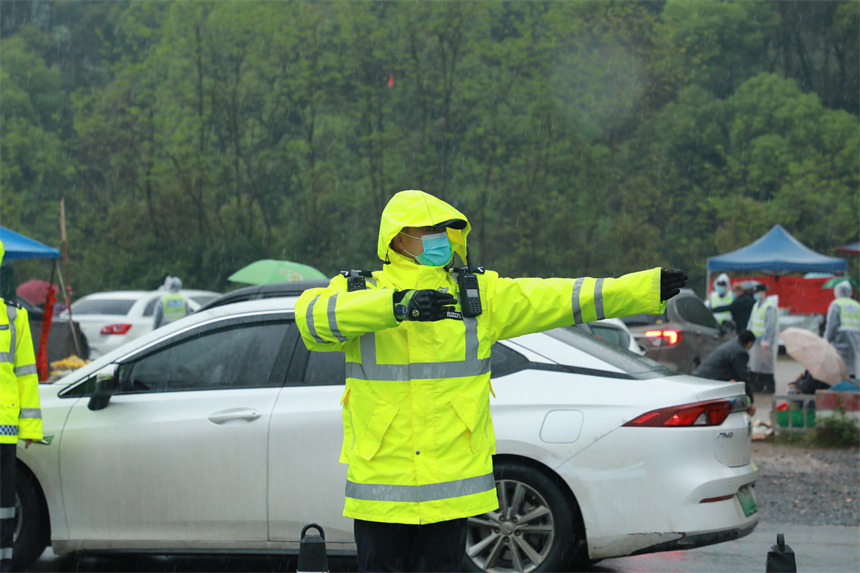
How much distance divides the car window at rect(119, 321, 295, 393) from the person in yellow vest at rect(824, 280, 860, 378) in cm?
978

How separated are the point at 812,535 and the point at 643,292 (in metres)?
4.16

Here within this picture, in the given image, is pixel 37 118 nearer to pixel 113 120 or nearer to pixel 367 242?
pixel 113 120

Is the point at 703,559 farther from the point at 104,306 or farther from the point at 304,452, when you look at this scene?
the point at 104,306

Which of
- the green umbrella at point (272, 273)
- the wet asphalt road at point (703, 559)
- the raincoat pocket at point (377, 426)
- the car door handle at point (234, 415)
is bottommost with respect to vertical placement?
the wet asphalt road at point (703, 559)

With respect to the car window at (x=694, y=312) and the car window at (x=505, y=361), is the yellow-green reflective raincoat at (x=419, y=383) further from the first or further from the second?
the car window at (x=694, y=312)

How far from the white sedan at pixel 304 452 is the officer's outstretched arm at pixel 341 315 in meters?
1.83

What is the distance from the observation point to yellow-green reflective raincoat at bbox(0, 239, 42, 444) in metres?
4.95

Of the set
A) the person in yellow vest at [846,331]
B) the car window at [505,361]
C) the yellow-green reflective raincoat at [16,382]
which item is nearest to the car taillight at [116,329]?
the person in yellow vest at [846,331]

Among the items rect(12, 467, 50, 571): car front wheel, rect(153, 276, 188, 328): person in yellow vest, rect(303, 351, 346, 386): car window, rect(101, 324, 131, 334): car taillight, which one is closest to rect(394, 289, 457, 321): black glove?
rect(303, 351, 346, 386): car window

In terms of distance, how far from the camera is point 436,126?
122 feet

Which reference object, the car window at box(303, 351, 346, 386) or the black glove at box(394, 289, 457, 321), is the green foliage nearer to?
the car window at box(303, 351, 346, 386)

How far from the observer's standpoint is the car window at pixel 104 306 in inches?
720

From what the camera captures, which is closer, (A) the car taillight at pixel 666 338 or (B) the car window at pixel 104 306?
(A) the car taillight at pixel 666 338

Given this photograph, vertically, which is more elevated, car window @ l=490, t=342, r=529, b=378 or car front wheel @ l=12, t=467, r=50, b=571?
car window @ l=490, t=342, r=529, b=378
